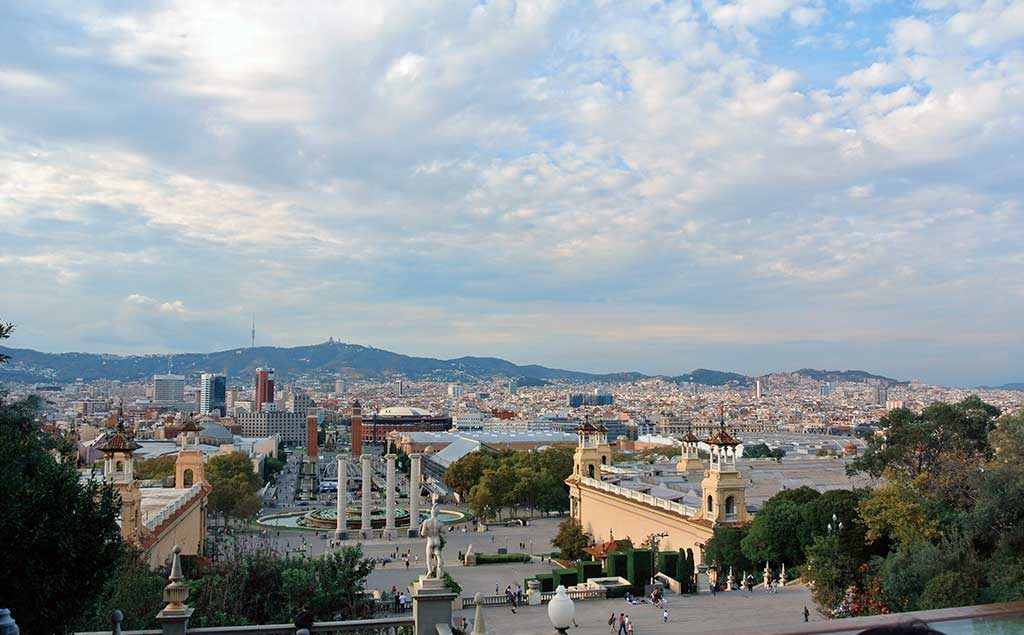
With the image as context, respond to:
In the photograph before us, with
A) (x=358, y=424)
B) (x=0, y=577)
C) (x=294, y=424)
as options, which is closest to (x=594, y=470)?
(x=0, y=577)

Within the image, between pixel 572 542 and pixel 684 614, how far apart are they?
1536cm

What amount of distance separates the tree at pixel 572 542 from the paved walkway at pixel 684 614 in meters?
11.2

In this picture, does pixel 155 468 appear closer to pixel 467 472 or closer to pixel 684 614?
pixel 467 472

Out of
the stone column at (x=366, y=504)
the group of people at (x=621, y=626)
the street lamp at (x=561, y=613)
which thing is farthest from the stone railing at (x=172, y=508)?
the street lamp at (x=561, y=613)

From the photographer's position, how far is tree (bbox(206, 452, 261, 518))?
46.8 metres

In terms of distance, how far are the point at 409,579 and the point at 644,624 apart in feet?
44.0

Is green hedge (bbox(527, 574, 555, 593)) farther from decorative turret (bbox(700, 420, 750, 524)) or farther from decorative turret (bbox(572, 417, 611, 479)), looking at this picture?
decorative turret (bbox(572, 417, 611, 479))

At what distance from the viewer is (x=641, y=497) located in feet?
114

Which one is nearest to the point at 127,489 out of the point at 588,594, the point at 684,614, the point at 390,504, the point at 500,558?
the point at 588,594

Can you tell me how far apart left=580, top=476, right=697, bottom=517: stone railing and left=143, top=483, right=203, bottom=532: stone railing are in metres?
17.7

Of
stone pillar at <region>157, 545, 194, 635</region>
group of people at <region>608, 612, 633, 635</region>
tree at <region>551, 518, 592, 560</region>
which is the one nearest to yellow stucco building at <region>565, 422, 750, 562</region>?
tree at <region>551, 518, 592, 560</region>

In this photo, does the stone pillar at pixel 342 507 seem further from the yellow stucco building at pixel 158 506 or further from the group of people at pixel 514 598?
the group of people at pixel 514 598

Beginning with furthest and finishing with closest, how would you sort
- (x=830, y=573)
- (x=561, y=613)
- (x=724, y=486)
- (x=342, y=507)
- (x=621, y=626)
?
(x=342, y=507) → (x=724, y=486) → (x=830, y=573) → (x=621, y=626) → (x=561, y=613)

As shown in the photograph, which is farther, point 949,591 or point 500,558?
point 500,558
